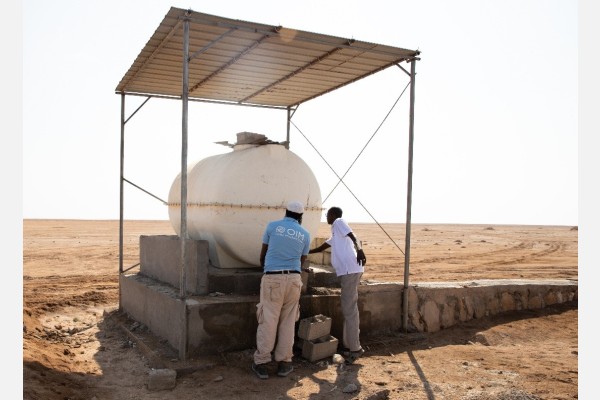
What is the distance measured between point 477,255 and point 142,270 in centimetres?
1670

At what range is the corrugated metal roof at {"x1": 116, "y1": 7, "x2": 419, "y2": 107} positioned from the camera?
6977 millimetres

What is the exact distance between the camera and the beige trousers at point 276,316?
248 inches

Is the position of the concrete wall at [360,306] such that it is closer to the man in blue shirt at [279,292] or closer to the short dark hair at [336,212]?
the man in blue shirt at [279,292]

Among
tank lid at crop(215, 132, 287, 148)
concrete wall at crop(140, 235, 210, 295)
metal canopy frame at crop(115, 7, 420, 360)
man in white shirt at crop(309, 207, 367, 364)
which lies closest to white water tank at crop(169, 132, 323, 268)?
tank lid at crop(215, 132, 287, 148)

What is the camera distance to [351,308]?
7.10 meters

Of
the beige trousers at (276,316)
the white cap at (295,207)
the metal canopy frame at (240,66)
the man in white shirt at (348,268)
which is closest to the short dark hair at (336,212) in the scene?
the man in white shirt at (348,268)

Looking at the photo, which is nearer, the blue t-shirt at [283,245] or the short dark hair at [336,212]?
the blue t-shirt at [283,245]

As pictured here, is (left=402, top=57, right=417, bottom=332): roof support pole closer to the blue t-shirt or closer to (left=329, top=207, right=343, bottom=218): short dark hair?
(left=329, top=207, right=343, bottom=218): short dark hair

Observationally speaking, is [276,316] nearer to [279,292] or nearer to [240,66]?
[279,292]

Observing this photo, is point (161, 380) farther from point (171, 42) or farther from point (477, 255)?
point (477, 255)

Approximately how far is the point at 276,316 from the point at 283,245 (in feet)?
2.79

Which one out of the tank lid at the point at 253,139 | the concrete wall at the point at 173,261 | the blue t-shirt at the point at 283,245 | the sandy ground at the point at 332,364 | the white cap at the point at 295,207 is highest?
the tank lid at the point at 253,139

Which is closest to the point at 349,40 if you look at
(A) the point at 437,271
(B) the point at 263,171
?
(B) the point at 263,171

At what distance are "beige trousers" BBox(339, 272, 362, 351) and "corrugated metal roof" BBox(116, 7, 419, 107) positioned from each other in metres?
3.19
